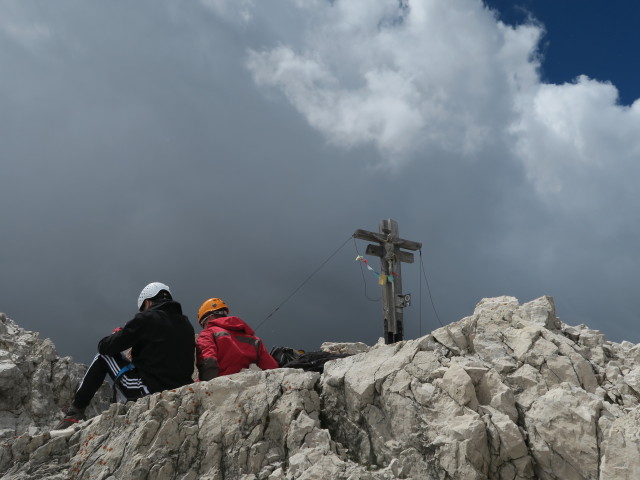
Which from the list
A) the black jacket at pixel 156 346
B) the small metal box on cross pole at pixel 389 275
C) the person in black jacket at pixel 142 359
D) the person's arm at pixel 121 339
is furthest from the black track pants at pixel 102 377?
the small metal box on cross pole at pixel 389 275

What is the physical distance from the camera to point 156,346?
858 cm

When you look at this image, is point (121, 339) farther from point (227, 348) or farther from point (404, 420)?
point (404, 420)

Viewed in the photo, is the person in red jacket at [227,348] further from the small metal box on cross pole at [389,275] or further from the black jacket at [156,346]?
the small metal box on cross pole at [389,275]

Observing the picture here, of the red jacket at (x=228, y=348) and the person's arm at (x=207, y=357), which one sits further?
the red jacket at (x=228, y=348)

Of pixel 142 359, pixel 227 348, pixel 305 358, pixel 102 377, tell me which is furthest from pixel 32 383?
pixel 305 358

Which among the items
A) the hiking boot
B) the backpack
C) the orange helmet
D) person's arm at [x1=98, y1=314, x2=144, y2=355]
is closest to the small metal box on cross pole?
the backpack

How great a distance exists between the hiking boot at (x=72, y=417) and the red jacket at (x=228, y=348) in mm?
1875

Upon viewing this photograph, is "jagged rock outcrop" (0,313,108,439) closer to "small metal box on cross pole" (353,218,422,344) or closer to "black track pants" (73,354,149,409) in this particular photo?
"black track pants" (73,354,149,409)

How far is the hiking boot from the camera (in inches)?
337

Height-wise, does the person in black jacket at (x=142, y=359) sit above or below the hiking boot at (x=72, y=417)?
above

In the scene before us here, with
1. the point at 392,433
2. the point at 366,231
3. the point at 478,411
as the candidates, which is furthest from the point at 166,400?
the point at 366,231

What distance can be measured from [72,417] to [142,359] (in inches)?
54.9

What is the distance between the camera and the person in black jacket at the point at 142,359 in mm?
8453

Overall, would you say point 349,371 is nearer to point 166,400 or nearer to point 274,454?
point 274,454
